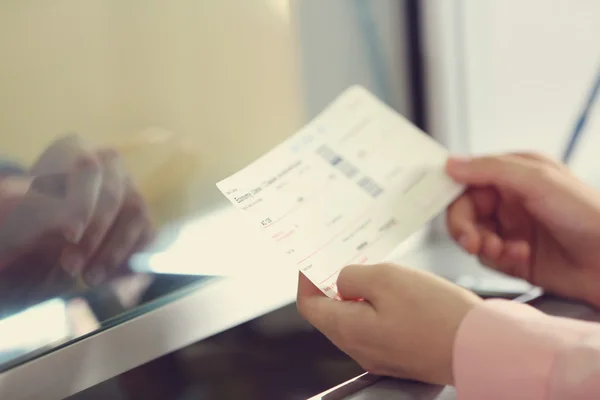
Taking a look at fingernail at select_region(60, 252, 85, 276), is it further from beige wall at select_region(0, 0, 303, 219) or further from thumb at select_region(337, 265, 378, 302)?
thumb at select_region(337, 265, 378, 302)

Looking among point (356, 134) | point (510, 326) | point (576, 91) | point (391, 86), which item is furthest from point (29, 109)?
point (576, 91)

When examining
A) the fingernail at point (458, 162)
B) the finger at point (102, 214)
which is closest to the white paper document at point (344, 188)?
the fingernail at point (458, 162)

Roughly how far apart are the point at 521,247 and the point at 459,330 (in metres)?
0.22

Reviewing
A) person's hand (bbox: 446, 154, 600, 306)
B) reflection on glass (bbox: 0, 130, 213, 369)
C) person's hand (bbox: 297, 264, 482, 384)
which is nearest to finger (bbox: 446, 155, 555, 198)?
person's hand (bbox: 446, 154, 600, 306)

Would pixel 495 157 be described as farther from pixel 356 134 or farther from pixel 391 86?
pixel 391 86

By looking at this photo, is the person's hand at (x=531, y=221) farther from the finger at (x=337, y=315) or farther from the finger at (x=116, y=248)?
the finger at (x=116, y=248)

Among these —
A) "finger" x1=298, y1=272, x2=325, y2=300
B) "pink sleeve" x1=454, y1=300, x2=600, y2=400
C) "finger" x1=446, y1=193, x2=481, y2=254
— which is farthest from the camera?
"finger" x1=446, y1=193, x2=481, y2=254

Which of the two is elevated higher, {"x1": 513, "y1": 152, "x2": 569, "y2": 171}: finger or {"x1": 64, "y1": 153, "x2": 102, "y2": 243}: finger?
{"x1": 64, "y1": 153, "x2": 102, "y2": 243}: finger

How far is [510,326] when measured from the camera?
0.28 metres

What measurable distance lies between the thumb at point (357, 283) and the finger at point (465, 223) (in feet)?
0.55

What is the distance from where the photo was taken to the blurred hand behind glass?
405mm

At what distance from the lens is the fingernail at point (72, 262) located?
0.43m

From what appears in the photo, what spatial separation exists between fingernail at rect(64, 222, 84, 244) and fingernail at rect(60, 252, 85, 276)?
1cm

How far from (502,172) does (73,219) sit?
14.1 inches
